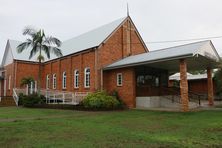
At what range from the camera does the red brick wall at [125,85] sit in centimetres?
2148

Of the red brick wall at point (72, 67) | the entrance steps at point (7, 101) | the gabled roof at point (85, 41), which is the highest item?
the gabled roof at point (85, 41)

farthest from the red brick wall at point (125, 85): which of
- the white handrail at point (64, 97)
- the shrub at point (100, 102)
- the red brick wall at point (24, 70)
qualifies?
the red brick wall at point (24, 70)

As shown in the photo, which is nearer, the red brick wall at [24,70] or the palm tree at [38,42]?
the palm tree at [38,42]

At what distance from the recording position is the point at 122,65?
70.9 ft

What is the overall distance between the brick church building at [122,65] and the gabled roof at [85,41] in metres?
0.17

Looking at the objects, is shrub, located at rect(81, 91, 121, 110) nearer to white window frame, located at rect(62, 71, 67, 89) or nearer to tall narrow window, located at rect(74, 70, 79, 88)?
tall narrow window, located at rect(74, 70, 79, 88)

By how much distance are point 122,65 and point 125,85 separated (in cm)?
195

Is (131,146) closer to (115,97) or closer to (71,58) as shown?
(115,97)

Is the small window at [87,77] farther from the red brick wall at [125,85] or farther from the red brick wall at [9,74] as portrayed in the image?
the red brick wall at [9,74]

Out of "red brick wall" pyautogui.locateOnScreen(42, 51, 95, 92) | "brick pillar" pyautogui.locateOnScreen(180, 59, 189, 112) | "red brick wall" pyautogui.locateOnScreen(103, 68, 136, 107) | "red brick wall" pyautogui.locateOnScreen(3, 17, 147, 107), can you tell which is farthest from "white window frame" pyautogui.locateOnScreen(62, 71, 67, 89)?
"brick pillar" pyautogui.locateOnScreen(180, 59, 189, 112)

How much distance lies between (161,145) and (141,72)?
1651cm

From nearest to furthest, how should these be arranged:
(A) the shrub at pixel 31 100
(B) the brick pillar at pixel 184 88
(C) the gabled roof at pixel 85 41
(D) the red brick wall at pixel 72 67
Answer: (B) the brick pillar at pixel 184 88
(A) the shrub at pixel 31 100
(D) the red brick wall at pixel 72 67
(C) the gabled roof at pixel 85 41

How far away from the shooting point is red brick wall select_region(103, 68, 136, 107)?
70.5 ft

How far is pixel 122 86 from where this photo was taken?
22625 mm
